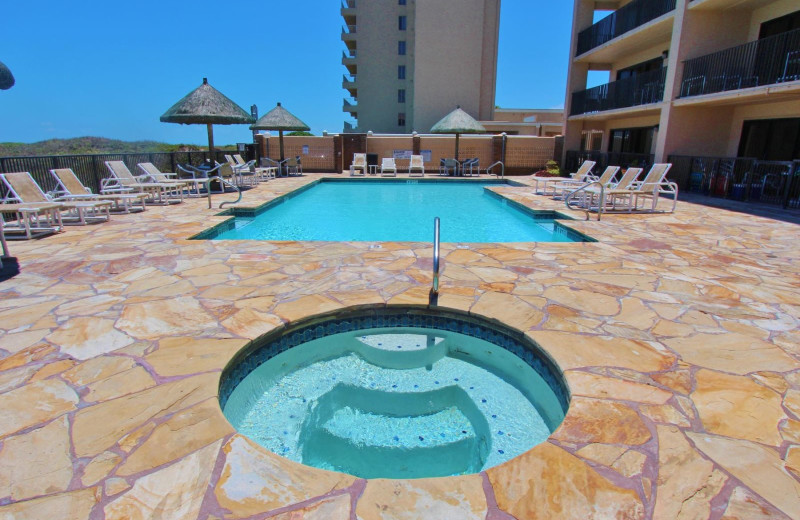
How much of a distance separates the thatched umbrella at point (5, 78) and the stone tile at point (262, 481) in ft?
18.4

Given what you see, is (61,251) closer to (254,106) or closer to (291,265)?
(291,265)

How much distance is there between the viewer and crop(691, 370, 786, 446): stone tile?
2334mm

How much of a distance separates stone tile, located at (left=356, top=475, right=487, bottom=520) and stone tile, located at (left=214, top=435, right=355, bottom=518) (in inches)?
6.4

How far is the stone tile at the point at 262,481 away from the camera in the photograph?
6.10ft

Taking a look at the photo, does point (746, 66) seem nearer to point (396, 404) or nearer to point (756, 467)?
point (756, 467)

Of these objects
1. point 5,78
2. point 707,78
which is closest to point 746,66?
point 707,78

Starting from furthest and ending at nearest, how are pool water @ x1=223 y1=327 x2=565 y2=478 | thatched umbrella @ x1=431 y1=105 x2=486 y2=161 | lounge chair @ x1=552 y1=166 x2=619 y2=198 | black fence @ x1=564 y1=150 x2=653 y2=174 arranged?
thatched umbrella @ x1=431 y1=105 x2=486 y2=161, black fence @ x1=564 y1=150 x2=653 y2=174, lounge chair @ x1=552 y1=166 x2=619 y2=198, pool water @ x1=223 y1=327 x2=565 y2=478

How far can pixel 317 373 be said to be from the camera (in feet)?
11.5

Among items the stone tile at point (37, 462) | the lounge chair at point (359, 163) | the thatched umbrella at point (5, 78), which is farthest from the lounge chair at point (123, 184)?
the lounge chair at point (359, 163)

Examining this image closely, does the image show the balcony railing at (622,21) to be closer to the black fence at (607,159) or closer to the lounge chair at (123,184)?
the black fence at (607,159)

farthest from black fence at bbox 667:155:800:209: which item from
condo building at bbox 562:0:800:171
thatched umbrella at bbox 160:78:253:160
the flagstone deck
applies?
thatched umbrella at bbox 160:78:253:160

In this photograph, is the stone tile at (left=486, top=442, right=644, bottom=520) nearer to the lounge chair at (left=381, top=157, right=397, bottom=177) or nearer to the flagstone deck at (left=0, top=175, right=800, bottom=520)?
the flagstone deck at (left=0, top=175, right=800, bottom=520)

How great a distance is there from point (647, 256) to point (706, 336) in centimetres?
254

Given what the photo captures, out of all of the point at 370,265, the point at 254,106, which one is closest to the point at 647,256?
the point at 370,265
